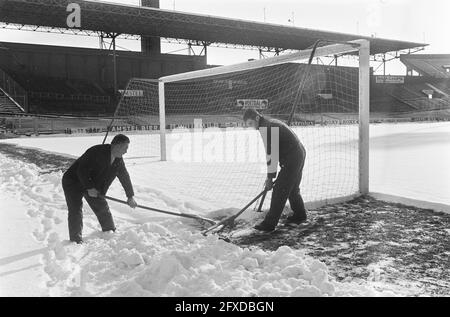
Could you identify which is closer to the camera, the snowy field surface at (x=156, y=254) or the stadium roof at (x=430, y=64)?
the snowy field surface at (x=156, y=254)

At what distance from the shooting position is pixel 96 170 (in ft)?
13.1

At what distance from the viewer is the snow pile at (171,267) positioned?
8.88ft

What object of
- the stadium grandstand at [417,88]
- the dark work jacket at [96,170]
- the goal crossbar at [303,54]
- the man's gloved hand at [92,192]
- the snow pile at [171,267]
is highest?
→ the stadium grandstand at [417,88]

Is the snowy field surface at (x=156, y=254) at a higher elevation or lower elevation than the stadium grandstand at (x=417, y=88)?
lower

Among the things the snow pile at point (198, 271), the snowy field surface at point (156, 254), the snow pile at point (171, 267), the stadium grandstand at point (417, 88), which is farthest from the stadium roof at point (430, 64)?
the snow pile at point (198, 271)

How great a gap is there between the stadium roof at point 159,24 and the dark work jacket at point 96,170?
80.6ft

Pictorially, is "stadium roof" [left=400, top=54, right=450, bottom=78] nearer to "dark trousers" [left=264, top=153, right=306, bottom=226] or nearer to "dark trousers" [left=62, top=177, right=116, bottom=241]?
"dark trousers" [left=264, top=153, right=306, bottom=226]

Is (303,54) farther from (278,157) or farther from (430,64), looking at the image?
(430,64)

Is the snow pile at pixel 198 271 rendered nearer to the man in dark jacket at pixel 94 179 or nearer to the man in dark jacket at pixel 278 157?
the man in dark jacket at pixel 94 179

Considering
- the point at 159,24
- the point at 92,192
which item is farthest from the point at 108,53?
the point at 92,192

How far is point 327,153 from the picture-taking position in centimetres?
1065

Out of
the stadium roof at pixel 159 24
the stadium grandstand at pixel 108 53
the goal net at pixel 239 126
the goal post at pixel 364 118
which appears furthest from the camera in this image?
the stadium grandstand at pixel 108 53

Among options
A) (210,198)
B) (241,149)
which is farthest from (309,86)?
(210,198)

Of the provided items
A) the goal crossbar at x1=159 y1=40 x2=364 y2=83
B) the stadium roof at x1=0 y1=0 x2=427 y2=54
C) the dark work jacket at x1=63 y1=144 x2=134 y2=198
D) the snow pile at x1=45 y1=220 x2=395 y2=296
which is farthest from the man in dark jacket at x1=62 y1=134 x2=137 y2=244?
the stadium roof at x1=0 y1=0 x2=427 y2=54
